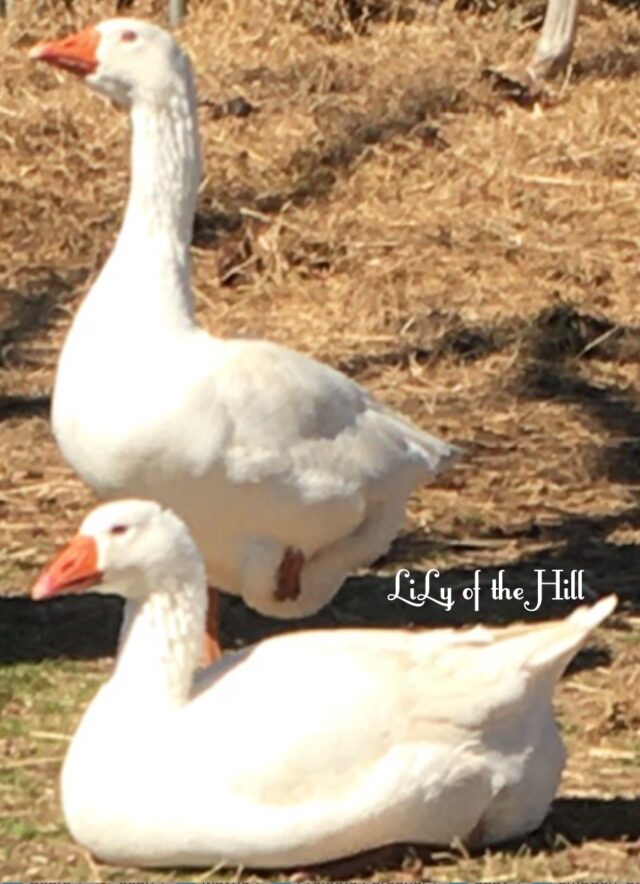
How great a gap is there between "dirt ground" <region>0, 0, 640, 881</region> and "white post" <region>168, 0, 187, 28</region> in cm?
9

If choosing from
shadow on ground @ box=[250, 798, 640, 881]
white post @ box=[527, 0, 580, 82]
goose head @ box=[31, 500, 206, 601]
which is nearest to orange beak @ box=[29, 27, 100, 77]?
goose head @ box=[31, 500, 206, 601]

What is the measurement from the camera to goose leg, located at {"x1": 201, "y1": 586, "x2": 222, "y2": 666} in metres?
6.63

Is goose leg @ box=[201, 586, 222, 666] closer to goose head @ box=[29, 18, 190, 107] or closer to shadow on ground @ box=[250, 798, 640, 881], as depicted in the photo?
shadow on ground @ box=[250, 798, 640, 881]

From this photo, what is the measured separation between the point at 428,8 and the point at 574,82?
1.85 meters

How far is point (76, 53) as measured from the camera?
22.5ft

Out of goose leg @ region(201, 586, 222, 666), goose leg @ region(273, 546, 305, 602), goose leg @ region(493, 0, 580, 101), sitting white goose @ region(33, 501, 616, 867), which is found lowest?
goose leg @ region(493, 0, 580, 101)

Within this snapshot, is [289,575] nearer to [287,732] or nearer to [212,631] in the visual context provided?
[212,631]

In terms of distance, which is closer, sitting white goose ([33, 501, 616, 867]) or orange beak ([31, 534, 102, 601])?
→ sitting white goose ([33, 501, 616, 867])

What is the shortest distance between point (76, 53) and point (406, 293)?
13.3 feet

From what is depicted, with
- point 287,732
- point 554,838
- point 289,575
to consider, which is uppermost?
point 287,732

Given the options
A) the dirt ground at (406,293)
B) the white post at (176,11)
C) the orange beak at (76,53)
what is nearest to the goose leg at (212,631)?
the dirt ground at (406,293)

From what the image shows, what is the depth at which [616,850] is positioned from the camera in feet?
17.8

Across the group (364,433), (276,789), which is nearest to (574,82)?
(364,433)

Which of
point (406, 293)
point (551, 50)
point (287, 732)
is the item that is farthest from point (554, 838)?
point (551, 50)
